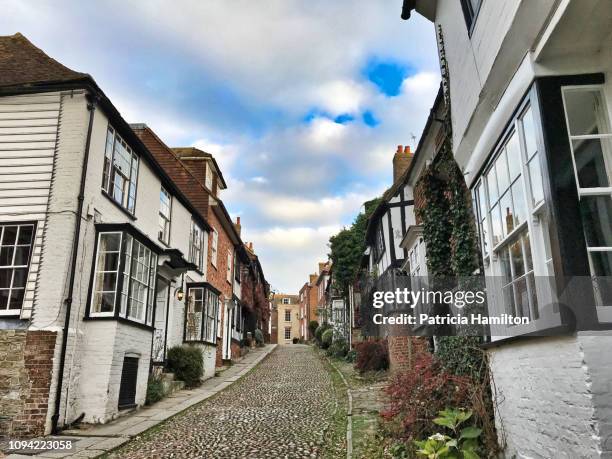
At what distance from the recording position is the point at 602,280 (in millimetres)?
3766

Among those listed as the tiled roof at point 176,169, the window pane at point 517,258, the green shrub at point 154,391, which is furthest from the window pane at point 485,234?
the tiled roof at point 176,169

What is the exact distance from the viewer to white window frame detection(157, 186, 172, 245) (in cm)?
1437

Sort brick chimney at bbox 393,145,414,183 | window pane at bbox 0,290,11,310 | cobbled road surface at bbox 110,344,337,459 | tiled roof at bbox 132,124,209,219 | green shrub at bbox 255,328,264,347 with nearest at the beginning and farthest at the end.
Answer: cobbled road surface at bbox 110,344,337,459, window pane at bbox 0,290,11,310, tiled roof at bbox 132,124,209,219, brick chimney at bbox 393,145,414,183, green shrub at bbox 255,328,264,347

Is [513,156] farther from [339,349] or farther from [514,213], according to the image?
[339,349]

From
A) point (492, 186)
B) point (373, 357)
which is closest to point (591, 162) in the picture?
point (492, 186)

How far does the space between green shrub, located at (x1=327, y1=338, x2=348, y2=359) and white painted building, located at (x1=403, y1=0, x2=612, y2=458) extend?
66.7 ft

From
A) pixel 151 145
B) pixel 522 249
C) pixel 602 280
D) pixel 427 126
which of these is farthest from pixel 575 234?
pixel 151 145

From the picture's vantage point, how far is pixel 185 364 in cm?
1425

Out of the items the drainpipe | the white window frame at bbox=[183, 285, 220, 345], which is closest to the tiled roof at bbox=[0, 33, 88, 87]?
the drainpipe

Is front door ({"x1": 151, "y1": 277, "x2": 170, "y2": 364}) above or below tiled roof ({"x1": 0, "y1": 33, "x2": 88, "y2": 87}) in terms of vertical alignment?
below

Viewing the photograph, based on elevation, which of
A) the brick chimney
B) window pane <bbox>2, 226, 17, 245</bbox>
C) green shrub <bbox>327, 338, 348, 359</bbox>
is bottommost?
green shrub <bbox>327, 338, 348, 359</bbox>

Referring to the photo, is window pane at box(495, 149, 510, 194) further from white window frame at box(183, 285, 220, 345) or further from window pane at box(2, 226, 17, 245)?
white window frame at box(183, 285, 220, 345)

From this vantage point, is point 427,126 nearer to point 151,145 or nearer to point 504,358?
point 504,358

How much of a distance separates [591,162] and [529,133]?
595 mm
